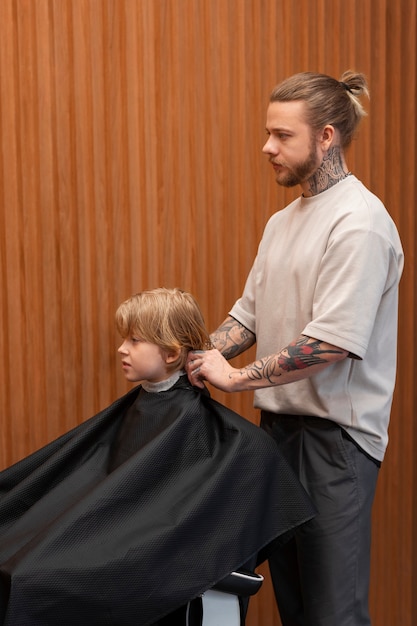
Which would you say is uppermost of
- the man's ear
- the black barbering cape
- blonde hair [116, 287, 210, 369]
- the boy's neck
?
the man's ear

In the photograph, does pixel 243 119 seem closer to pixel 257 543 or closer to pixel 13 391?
pixel 13 391

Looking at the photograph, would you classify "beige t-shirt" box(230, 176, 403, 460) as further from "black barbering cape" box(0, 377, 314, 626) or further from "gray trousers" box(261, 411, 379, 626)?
"black barbering cape" box(0, 377, 314, 626)

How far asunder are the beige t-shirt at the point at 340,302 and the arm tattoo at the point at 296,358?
3 cm

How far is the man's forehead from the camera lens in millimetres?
2016

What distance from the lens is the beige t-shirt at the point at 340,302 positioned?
1.89m

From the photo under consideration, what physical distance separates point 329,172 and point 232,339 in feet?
1.77

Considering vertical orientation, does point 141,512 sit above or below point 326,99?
below

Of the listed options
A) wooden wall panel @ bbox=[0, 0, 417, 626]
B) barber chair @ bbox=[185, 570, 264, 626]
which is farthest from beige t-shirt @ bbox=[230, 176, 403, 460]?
wooden wall panel @ bbox=[0, 0, 417, 626]

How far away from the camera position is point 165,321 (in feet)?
6.47

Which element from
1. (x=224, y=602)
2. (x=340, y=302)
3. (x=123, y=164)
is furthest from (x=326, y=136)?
(x=224, y=602)

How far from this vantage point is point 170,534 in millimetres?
1723

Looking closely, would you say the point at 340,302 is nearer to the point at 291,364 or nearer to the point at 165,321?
the point at 291,364

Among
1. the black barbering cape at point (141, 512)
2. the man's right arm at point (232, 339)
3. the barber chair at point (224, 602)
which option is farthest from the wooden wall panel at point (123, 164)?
the barber chair at point (224, 602)

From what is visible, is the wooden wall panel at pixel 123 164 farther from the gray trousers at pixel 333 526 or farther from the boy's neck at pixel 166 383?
the gray trousers at pixel 333 526
